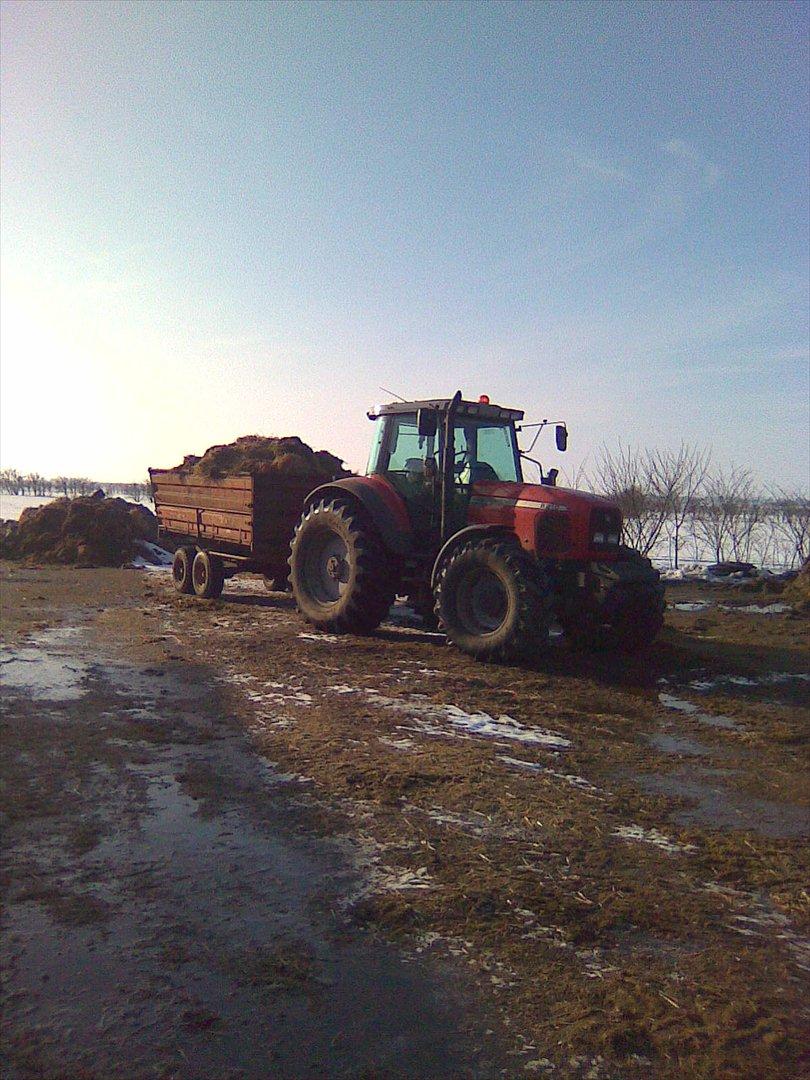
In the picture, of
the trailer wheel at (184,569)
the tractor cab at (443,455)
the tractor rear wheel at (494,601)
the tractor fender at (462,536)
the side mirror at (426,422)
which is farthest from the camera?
the trailer wheel at (184,569)

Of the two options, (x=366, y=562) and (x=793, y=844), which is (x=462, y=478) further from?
(x=793, y=844)

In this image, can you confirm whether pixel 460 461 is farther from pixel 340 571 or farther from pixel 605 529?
pixel 340 571

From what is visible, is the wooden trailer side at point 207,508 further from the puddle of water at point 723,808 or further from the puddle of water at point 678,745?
the puddle of water at point 723,808

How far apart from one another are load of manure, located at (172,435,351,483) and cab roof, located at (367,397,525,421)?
75.2 inches

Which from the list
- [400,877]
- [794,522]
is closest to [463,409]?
[400,877]

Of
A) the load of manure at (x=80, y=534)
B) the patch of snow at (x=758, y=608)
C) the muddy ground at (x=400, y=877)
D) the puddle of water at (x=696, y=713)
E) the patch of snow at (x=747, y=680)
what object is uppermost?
the load of manure at (x=80, y=534)

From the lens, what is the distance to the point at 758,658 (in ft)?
26.9

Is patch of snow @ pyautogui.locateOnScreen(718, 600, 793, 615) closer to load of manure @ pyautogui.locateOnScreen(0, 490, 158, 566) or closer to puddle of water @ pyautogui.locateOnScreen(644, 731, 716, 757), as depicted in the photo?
puddle of water @ pyautogui.locateOnScreen(644, 731, 716, 757)

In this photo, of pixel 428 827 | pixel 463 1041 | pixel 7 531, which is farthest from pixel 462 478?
pixel 7 531

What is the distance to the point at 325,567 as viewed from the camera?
372 inches

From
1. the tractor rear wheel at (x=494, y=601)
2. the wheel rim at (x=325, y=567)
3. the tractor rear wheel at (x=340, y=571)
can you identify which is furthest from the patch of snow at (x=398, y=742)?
the wheel rim at (x=325, y=567)

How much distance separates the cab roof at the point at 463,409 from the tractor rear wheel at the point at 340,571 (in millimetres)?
1118

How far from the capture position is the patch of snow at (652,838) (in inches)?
144

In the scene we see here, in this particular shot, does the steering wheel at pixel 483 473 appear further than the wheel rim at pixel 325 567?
No
